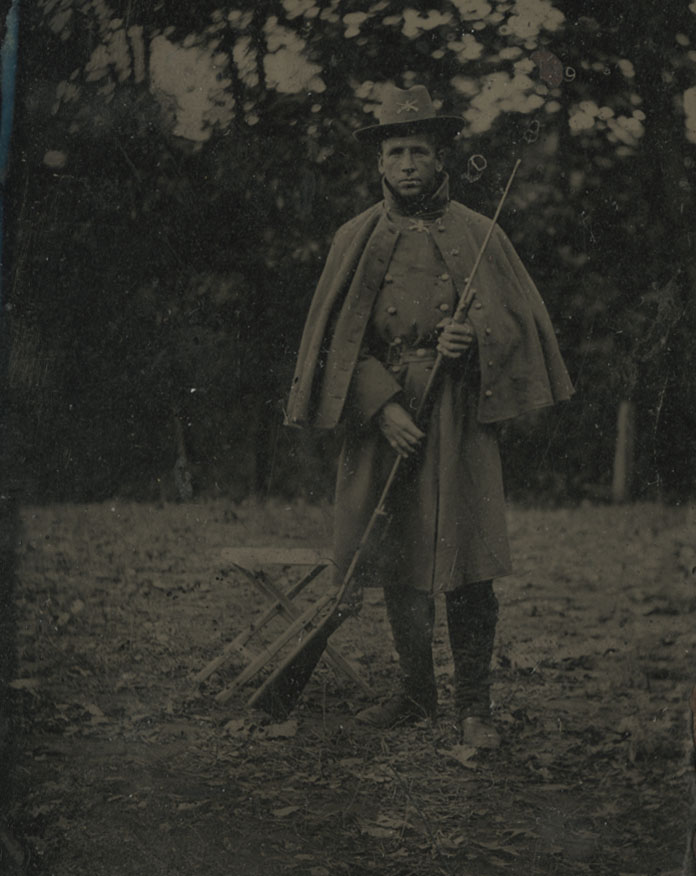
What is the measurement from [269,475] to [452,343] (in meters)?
0.77

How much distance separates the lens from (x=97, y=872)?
3988 mm

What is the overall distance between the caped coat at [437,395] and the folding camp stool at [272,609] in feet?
0.45

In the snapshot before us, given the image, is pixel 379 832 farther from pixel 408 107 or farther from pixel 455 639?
pixel 408 107

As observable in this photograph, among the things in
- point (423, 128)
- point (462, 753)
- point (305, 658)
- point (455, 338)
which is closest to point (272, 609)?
point (305, 658)

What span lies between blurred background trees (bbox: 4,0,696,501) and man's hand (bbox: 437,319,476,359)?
0.31 m

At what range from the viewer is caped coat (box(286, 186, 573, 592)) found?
3.74 meters

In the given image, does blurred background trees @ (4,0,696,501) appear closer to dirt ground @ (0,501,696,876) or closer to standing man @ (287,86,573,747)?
standing man @ (287,86,573,747)

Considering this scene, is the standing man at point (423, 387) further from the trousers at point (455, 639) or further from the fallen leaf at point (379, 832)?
the fallen leaf at point (379, 832)

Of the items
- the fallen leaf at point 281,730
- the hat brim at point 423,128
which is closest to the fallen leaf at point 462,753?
the fallen leaf at point 281,730

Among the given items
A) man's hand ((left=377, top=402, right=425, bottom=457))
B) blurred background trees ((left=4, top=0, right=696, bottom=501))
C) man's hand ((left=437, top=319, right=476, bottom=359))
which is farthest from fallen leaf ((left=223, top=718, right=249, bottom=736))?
man's hand ((left=437, top=319, right=476, bottom=359))

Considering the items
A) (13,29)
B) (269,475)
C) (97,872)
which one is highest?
(13,29)

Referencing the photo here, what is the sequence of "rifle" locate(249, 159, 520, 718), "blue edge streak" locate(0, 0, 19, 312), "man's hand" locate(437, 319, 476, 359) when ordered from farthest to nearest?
"blue edge streak" locate(0, 0, 19, 312)
"rifle" locate(249, 159, 520, 718)
"man's hand" locate(437, 319, 476, 359)

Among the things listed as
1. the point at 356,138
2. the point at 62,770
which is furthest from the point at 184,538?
the point at 356,138

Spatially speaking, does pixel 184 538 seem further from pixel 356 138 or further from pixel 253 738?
pixel 356 138
